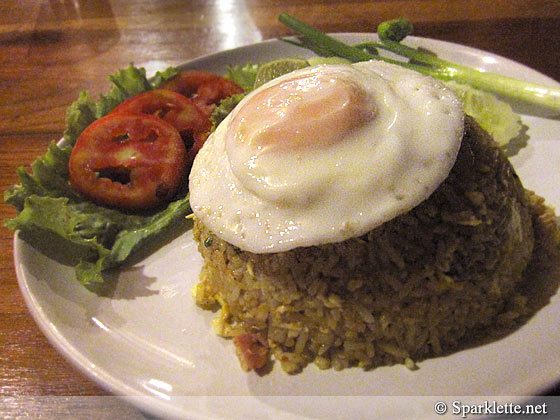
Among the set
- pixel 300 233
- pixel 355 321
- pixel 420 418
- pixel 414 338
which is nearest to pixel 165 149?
pixel 300 233

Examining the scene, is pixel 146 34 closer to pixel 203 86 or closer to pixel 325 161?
pixel 203 86

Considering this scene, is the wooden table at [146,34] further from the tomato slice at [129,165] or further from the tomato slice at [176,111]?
the tomato slice at [176,111]

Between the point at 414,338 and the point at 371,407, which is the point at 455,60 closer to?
the point at 414,338

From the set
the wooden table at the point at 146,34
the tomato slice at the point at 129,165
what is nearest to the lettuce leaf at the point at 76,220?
the tomato slice at the point at 129,165

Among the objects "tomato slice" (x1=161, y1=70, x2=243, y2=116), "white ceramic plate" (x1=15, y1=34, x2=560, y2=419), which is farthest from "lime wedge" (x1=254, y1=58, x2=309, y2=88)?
"white ceramic plate" (x1=15, y1=34, x2=560, y2=419)

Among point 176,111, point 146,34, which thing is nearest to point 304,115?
point 176,111

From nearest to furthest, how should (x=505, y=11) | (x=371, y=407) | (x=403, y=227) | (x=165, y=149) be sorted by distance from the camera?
1. (x=371, y=407)
2. (x=403, y=227)
3. (x=165, y=149)
4. (x=505, y=11)
